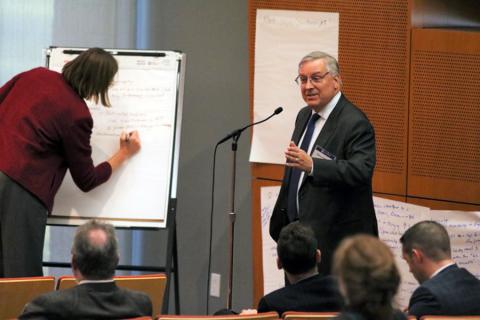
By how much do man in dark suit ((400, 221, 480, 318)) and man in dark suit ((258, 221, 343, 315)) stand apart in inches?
12.8

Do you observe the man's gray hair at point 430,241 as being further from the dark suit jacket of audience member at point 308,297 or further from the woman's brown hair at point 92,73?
the woman's brown hair at point 92,73

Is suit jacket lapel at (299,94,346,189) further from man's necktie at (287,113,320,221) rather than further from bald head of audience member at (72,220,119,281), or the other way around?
bald head of audience member at (72,220,119,281)

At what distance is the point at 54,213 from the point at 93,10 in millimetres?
1965

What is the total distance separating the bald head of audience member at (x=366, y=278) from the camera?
2.32 m

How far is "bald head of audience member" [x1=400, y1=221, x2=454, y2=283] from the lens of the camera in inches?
142

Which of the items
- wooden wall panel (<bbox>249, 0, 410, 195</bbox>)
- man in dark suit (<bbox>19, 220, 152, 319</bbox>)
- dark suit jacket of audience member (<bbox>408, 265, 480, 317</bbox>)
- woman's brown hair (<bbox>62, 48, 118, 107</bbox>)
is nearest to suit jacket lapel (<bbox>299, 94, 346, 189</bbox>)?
wooden wall panel (<bbox>249, 0, 410, 195</bbox>)

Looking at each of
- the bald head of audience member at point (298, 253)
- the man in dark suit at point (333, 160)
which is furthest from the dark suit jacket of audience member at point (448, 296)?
the man in dark suit at point (333, 160)

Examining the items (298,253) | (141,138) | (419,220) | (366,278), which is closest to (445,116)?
(419,220)

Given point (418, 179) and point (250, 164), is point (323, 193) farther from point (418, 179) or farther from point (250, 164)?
point (250, 164)

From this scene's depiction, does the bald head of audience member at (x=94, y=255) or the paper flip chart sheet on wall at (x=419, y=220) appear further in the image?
the paper flip chart sheet on wall at (x=419, y=220)

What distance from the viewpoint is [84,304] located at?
3035mm

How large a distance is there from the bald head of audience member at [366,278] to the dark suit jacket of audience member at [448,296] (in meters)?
1.10

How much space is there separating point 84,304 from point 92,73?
1.98m

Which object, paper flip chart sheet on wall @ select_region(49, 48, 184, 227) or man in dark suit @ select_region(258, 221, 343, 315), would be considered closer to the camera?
man in dark suit @ select_region(258, 221, 343, 315)
